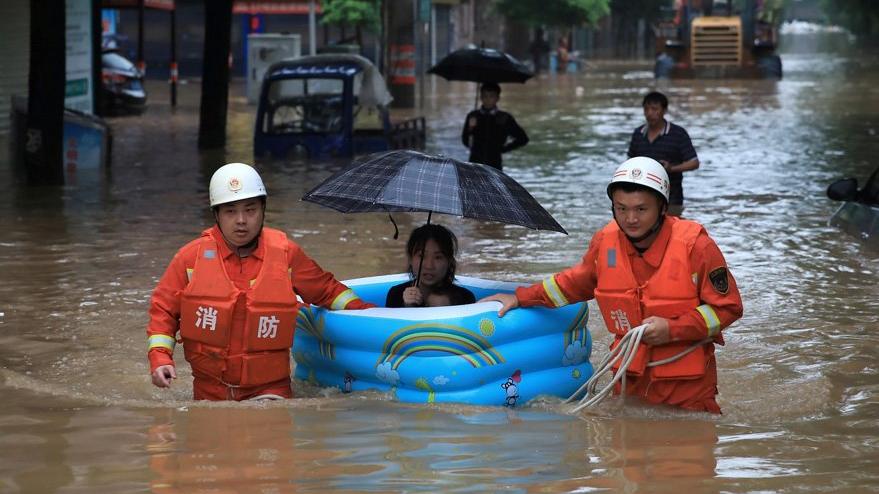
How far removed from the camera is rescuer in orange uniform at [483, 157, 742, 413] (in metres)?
6.24

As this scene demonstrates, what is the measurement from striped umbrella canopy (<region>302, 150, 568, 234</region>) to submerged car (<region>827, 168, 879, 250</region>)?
4.85m

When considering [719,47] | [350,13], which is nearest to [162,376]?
[350,13]

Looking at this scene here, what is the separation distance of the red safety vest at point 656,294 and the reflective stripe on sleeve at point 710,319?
2.7 inches

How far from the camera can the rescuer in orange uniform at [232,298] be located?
21.7ft

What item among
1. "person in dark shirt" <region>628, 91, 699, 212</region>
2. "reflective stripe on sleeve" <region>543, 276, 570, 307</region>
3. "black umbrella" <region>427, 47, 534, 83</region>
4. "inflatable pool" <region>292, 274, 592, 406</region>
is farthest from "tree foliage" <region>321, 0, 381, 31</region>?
"reflective stripe on sleeve" <region>543, 276, 570, 307</region>

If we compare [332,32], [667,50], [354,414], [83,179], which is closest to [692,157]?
[354,414]

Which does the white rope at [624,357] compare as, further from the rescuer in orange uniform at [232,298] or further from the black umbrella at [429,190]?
the rescuer in orange uniform at [232,298]

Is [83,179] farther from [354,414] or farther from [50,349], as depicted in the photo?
[354,414]

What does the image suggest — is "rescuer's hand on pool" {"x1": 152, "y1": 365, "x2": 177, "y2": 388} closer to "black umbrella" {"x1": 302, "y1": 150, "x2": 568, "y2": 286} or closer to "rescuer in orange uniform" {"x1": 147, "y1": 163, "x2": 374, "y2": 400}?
"rescuer in orange uniform" {"x1": 147, "y1": 163, "x2": 374, "y2": 400}

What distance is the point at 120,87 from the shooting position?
30.1 meters

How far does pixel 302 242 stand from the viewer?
13.5 m

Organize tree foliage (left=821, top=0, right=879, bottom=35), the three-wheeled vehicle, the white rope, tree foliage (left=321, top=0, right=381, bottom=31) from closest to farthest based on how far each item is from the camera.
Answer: the white rope
the three-wheeled vehicle
tree foliage (left=321, top=0, right=381, bottom=31)
tree foliage (left=821, top=0, right=879, bottom=35)

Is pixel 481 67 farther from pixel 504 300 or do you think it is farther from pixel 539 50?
pixel 539 50

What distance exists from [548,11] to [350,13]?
57.5 ft
